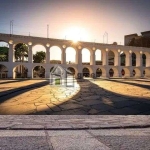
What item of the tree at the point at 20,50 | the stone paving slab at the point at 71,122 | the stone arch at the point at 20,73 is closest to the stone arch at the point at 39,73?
the stone arch at the point at 20,73

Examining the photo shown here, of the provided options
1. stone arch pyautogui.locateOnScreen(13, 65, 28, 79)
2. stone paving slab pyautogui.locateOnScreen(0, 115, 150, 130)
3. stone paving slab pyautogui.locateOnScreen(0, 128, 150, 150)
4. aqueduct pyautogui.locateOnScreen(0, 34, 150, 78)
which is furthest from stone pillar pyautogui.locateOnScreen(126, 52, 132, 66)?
stone paving slab pyautogui.locateOnScreen(0, 128, 150, 150)

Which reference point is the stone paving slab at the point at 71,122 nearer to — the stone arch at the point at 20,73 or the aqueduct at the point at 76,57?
the aqueduct at the point at 76,57

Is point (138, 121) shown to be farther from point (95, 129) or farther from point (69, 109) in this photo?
point (69, 109)

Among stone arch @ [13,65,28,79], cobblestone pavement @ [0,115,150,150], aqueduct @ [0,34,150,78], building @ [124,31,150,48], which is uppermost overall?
building @ [124,31,150,48]

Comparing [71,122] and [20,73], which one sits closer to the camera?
[71,122]

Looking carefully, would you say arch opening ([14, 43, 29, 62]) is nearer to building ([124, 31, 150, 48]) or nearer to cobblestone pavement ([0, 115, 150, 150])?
building ([124, 31, 150, 48])

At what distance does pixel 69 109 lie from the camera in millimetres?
7000

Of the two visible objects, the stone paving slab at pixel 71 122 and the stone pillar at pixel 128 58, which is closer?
the stone paving slab at pixel 71 122

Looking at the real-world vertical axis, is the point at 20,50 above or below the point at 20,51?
above

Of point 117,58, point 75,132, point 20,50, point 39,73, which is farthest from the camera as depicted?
point 39,73

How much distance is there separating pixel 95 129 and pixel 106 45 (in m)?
40.1

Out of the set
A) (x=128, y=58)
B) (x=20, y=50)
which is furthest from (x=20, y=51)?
(x=128, y=58)

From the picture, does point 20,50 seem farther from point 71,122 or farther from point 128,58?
point 71,122

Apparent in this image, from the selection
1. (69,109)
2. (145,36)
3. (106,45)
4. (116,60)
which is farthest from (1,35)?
(145,36)
